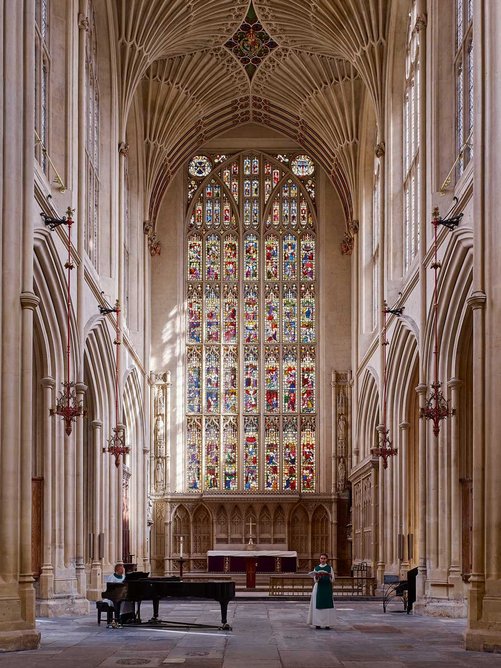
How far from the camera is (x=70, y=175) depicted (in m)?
26.2

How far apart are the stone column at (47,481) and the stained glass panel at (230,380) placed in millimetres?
19563

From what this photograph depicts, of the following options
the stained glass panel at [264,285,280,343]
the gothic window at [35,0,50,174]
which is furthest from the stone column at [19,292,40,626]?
the stained glass panel at [264,285,280,343]

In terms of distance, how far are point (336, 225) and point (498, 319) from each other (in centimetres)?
2795

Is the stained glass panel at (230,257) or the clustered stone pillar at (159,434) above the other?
the stained glass panel at (230,257)

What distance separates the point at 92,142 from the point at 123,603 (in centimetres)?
1466

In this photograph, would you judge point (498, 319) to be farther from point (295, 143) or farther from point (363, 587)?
point (295, 143)

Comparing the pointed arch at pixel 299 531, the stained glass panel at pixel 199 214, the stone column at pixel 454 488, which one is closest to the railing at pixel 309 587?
the pointed arch at pixel 299 531

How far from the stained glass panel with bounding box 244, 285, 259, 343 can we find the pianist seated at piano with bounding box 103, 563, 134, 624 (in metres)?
23.7

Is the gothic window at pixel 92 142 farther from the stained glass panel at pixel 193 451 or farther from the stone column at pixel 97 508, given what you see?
the stained glass panel at pixel 193 451

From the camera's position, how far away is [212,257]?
149 feet

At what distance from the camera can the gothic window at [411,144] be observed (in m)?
30.6

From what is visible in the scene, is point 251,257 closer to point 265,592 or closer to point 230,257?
point 230,257

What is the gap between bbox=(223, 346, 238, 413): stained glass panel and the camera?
146 ft

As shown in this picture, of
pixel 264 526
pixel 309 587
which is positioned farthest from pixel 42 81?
pixel 264 526
